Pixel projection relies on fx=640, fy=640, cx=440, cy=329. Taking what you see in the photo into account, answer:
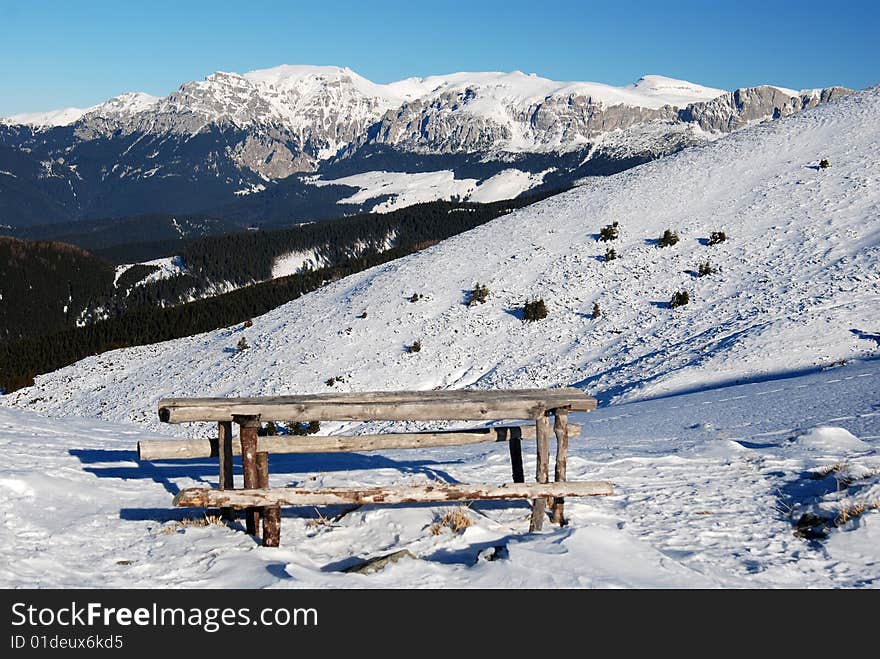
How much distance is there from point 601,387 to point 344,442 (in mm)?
14910

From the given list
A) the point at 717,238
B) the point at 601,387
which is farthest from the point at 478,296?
the point at 601,387

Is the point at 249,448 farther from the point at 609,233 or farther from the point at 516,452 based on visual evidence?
the point at 609,233

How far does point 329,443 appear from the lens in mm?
8758

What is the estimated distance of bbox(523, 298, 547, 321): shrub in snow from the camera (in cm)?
3027

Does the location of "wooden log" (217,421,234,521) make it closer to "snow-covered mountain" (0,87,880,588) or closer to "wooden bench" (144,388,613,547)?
"wooden bench" (144,388,613,547)

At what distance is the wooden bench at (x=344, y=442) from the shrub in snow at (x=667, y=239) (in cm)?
2653

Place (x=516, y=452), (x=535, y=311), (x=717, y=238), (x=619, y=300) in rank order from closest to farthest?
(x=516, y=452) → (x=619, y=300) → (x=535, y=311) → (x=717, y=238)

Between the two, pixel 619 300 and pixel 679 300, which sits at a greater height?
pixel 619 300

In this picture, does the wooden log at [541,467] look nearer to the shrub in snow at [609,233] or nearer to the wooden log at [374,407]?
the wooden log at [374,407]

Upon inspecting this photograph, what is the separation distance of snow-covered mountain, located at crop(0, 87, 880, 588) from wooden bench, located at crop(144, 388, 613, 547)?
0.53 metres
